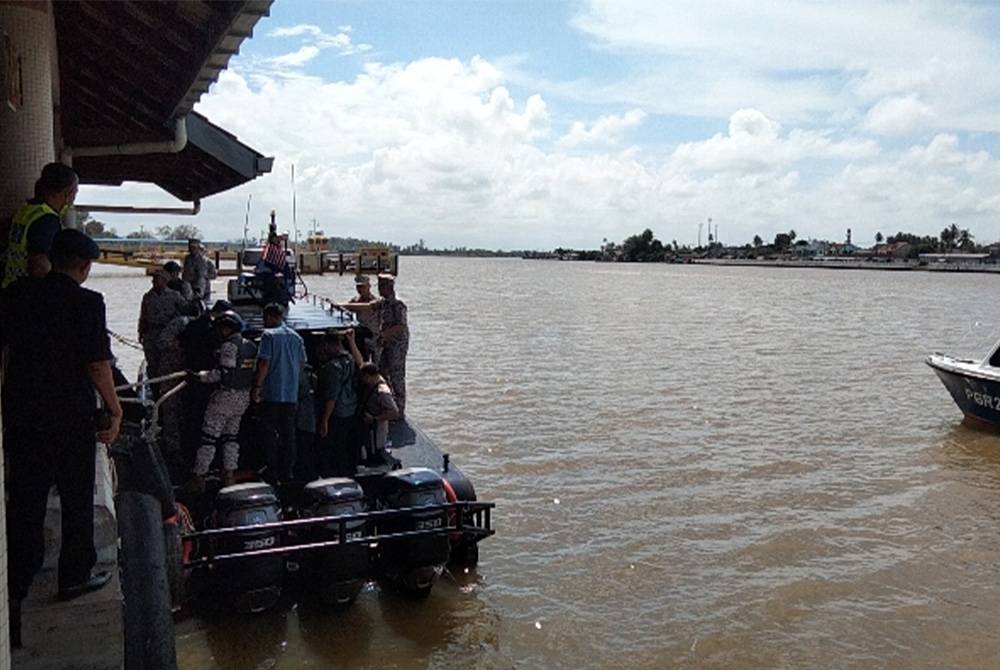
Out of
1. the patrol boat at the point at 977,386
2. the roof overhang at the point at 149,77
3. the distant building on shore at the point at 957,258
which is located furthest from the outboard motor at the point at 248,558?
the distant building on shore at the point at 957,258

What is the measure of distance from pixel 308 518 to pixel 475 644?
5.70 ft

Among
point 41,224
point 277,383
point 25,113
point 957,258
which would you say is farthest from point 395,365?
point 957,258

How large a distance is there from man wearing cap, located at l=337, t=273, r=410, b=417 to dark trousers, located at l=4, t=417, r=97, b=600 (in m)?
6.20

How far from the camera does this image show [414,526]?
22.7ft

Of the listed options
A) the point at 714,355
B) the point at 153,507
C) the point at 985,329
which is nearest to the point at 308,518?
the point at 153,507

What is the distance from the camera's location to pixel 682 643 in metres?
7.50

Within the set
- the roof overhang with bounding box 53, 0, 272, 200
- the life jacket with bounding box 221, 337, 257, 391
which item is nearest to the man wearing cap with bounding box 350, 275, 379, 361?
the life jacket with bounding box 221, 337, 257, 391

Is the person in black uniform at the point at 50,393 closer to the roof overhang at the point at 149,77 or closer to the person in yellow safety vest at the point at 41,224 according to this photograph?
the person in yellow safety vest at the point at 41,224

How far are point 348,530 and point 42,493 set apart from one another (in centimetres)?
275

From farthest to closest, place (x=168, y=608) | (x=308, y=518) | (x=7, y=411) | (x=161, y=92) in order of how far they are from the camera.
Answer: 1. (x=161, y=92)
2. (x=308, y=518)
3. (x=168, y=608)
4. (x=7, y=411)

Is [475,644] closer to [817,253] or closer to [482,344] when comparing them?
[482,344]

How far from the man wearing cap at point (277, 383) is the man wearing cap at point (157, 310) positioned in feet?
9.71

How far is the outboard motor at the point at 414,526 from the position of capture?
6.89 metres

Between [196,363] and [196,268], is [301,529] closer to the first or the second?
[196,363]
